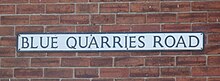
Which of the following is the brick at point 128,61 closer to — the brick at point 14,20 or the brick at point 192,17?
the brick at point 192,17

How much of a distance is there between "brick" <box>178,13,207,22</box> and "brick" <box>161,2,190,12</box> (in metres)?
0.04

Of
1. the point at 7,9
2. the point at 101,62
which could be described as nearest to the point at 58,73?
the point at 101,62

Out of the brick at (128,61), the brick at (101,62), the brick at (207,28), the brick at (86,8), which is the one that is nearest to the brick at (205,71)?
the brick at (207,28)

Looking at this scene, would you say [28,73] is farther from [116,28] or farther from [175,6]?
[175,6]

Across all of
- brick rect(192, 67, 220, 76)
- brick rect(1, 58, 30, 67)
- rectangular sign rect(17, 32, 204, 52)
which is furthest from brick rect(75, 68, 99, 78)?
brick rect(192, 67, 220, 76)

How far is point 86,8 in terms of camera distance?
312 centimetres

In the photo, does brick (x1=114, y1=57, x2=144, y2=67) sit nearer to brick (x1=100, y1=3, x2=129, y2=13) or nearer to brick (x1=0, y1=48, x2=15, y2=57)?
brick (x1=100, y1=3, x2=129, y2=13)

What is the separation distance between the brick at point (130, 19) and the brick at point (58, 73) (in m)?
0.52

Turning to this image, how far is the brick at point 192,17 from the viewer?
9.91 feet

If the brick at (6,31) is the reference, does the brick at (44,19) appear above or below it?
above

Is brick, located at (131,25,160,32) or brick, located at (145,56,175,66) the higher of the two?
brick, located at (131,25,160,32)

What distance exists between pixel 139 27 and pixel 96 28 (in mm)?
315

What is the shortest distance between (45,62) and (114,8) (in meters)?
0.65

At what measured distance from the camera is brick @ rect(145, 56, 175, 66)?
303 centimetres
